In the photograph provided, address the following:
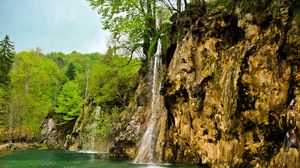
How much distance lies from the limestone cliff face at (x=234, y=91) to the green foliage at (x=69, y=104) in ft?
87.3

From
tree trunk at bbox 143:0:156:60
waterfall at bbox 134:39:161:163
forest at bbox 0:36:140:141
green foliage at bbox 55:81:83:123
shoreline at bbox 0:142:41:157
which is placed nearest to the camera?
waterfall at bbox 134:39:161:163

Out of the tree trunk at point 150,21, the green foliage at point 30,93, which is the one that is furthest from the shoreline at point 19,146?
the tree trunk at point 150,21

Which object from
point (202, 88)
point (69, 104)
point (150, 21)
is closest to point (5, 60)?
point (69, 104)

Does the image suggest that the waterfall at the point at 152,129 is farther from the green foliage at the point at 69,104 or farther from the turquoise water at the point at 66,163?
the green foliage at the point at 69,104

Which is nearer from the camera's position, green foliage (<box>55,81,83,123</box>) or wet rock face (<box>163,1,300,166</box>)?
wet rock face (<box>163,1,300,166</box>)

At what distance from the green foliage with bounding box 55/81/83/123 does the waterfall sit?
22829mm

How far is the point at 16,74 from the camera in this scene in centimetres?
5709

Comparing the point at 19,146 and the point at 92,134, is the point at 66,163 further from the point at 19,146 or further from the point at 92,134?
the point at 19,146

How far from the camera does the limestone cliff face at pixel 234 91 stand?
13.1m

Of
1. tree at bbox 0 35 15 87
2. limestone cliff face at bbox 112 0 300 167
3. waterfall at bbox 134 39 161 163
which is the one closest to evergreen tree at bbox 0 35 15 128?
tree at bbox 0 35 15 87

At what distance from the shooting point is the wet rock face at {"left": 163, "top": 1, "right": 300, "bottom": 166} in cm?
1318

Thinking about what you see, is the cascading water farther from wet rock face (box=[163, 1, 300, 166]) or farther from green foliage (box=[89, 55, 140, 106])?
wet rock face (box=[163, 1, 300, 166])

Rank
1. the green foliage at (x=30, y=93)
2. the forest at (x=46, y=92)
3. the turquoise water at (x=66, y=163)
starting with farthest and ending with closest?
1. the green foliage at (x=30, y=93)
2. the forest at (x=46, y=92)
3. the turquoise water at (x=66, y=163)

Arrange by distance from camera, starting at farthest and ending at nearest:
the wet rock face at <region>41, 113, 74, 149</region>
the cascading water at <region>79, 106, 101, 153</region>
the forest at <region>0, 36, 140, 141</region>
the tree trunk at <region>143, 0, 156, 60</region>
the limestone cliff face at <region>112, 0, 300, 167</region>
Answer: the wet rock face at <region>41, 113, 74, 149</region> → the cascading water at <region>79, 106, 101, 153</region> → the forest at <region>0, 36, 140, 141</region> → the tree trunk at <region>143, 0, 156, 60</region> → the limestone cliff face at <region>112, 0, 300, 167</region>
